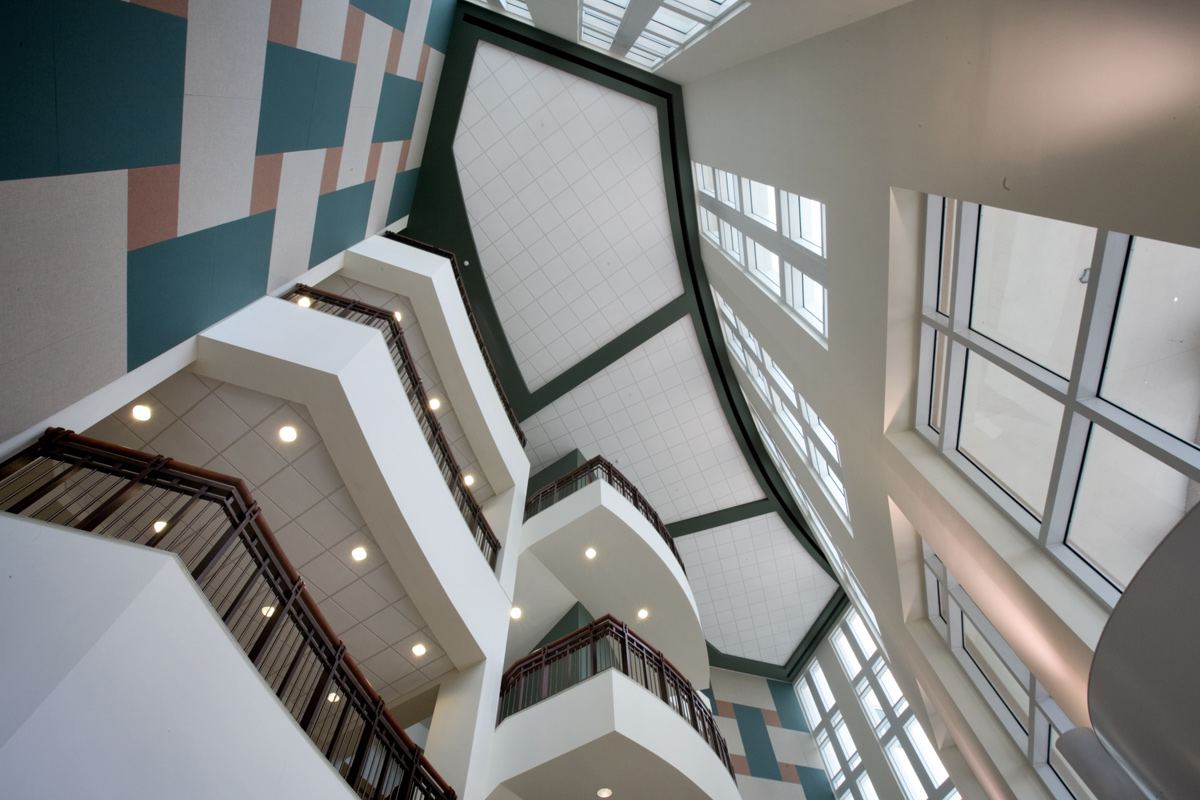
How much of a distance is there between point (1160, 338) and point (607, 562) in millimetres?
11293

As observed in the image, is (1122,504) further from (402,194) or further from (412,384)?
(402,194)

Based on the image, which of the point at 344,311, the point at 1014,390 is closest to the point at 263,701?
the point at 344,311

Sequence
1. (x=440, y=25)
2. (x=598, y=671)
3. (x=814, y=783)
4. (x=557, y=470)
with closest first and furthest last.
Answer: (x=598, y=671) < (x=440, y=25) < (x=814, y=783) < (x=557, y=470)

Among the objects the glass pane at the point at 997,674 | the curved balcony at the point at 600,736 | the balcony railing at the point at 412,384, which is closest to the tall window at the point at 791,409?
the glass pane at the point at 997,674

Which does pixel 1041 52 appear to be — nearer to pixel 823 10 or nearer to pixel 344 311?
pixel 823 10

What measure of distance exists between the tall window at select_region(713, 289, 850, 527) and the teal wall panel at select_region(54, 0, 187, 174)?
10.4 metres

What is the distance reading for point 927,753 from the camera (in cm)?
1380

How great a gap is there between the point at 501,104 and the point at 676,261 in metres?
6.02

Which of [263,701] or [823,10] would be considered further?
[823,10]

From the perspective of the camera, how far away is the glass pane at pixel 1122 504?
4512 millimetres

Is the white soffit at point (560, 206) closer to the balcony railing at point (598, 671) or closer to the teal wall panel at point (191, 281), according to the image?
the teal wall panel at point (191, 281)

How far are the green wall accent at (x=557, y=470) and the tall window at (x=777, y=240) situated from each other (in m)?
7.87

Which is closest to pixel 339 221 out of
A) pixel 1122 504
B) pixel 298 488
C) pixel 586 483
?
pixel 298 488

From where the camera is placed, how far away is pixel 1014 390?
20.3 ft
